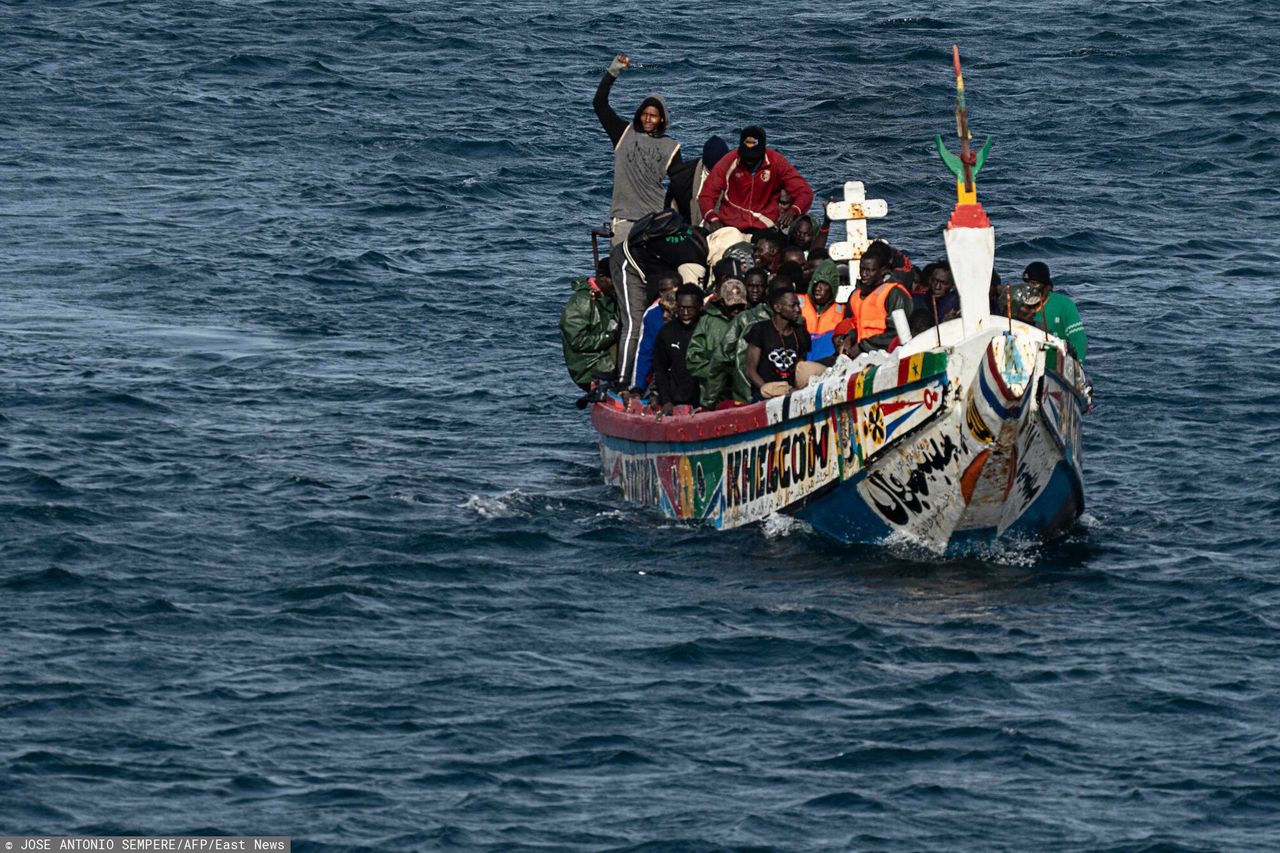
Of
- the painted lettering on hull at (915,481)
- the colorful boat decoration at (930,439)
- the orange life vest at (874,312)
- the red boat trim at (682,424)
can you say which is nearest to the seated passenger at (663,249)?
the red boat trim at (682,424)

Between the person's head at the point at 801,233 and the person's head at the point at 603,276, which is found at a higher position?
the person's head at the point at 801,233

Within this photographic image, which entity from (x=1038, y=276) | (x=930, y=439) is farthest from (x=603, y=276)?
(x=930, y=439)

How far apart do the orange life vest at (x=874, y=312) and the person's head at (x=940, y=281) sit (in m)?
0.29

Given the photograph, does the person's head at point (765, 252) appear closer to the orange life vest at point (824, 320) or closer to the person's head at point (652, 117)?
the orange life vest at point (824, 320)

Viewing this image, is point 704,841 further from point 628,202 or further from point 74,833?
point 628,202

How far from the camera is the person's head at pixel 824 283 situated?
2267cm

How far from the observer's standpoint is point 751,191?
2533 centimetres

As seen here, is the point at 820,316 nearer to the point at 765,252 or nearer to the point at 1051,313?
the point at 765,252

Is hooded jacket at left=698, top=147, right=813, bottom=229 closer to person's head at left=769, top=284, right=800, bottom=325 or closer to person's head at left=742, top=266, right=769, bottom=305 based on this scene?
person's head at left=742, top=266, right=769, bottom=305

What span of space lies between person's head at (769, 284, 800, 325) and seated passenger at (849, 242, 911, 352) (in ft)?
2.09

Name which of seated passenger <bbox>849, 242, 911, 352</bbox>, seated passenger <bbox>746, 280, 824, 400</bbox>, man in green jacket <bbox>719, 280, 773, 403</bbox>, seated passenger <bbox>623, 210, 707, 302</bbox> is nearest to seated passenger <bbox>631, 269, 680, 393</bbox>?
seated passenger <bbox>623, 210, 707, 302</bbox>

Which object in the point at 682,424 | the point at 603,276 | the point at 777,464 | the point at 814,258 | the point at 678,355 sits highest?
the point at 814,258

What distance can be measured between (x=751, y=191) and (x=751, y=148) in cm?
52

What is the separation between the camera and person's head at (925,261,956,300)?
2177cm
